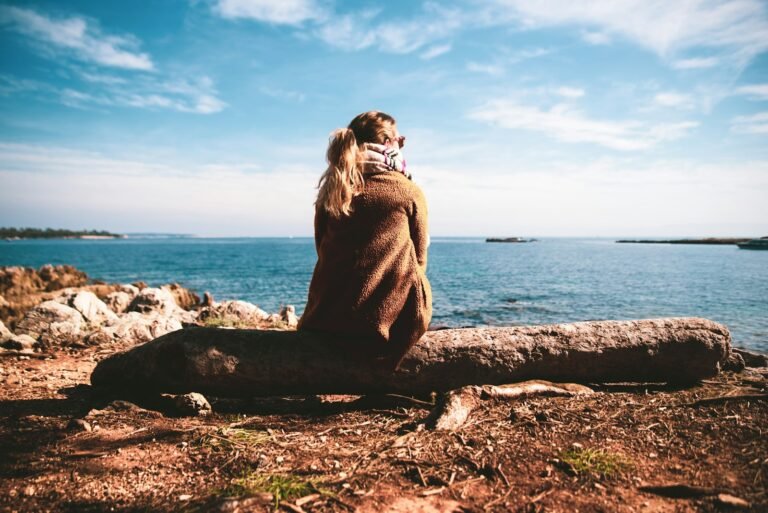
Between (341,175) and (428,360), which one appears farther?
(428,360)

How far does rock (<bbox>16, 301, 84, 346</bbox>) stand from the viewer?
780 centimetres

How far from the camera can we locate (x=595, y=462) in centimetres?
290

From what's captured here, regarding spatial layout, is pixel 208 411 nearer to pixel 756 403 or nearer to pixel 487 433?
pixel 487 433

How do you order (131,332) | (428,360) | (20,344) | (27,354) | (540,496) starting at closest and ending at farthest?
(540,496), (428,360), (27,354), (20,344), (131,332)

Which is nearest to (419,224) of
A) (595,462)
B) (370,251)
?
(370,251)

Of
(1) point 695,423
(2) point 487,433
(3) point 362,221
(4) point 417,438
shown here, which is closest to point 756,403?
(1) point 695,423

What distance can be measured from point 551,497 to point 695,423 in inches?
75.6

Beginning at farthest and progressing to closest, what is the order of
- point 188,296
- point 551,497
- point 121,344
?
point 188,296 → point 121,344 → point 551,497

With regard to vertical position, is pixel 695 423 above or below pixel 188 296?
above

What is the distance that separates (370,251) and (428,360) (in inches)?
54.7

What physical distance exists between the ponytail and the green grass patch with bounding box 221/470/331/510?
2.32m

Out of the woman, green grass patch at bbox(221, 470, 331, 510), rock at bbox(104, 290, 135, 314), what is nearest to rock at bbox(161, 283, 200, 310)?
rock at bbox(104, 290, 135, 314)

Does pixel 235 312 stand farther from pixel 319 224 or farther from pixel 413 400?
pixel 413 400

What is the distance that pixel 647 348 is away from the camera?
4898 mm
